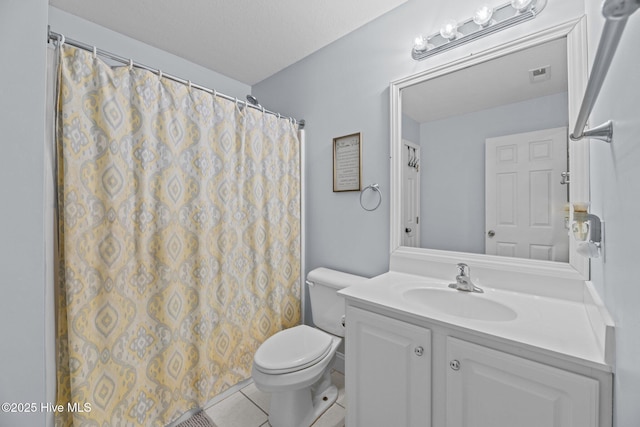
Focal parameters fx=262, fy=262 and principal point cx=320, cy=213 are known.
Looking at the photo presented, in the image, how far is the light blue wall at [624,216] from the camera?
1.53ft

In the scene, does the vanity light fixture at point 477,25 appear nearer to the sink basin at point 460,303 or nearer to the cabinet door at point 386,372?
the sink basin at point 460,303

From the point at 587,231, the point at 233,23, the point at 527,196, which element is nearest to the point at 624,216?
the point at 587,231

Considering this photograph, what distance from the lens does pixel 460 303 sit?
1204 mm

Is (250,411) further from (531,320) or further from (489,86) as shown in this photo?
(489,86)

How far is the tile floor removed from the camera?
1.44 meters

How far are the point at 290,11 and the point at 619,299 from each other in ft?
6.21

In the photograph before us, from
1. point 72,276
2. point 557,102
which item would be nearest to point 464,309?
point 557,102

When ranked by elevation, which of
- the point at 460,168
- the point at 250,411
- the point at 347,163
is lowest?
the point at 250,411

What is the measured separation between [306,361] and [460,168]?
1.25 metres

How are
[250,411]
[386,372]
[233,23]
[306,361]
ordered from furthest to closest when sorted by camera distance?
[233,23] < [250,411] < [306,361] < [386,372]

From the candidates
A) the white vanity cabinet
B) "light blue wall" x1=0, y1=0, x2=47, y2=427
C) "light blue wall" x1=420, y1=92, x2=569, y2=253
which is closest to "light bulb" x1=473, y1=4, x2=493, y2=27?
"light blue wall" x1=420, y1=92, x2=569, y2=253

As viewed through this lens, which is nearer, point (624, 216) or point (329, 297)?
point (624, 216)

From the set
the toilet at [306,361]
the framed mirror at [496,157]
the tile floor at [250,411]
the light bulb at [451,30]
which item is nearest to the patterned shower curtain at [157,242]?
the tile floor at [250,411]

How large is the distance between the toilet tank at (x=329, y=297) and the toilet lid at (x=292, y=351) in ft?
0.43
